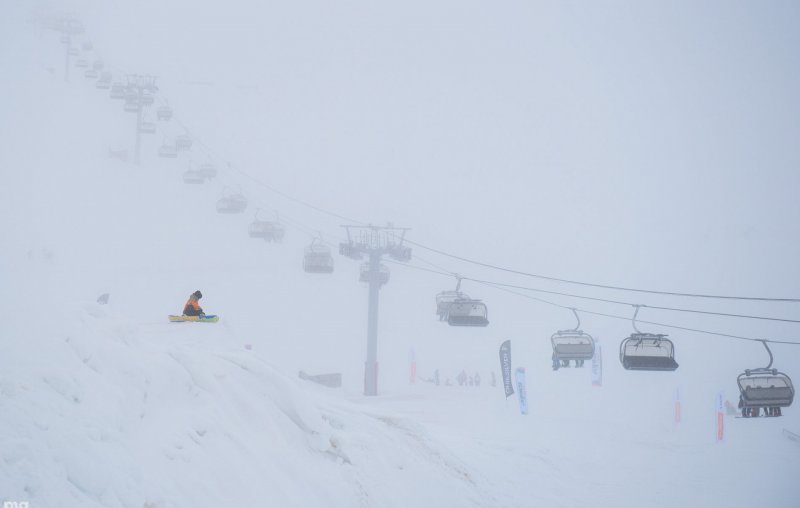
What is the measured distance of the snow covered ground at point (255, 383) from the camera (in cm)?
693

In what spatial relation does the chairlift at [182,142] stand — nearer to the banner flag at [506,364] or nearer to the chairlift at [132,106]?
the chairlift at [132,106]

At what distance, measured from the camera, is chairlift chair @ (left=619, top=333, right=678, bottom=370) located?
1384cm

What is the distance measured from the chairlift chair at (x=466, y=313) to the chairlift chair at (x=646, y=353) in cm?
443

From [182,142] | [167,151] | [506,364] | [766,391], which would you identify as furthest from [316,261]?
[167,151]

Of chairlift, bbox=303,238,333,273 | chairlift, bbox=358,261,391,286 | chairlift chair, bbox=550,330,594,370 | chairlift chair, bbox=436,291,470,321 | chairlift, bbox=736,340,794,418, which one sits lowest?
chairlift, bbox=736,340,794,418

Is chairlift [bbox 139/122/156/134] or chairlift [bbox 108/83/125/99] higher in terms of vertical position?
chairlift [bbox 108/83/125/99]

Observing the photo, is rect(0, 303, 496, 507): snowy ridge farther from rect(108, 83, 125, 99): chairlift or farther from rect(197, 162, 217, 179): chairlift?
rect(108, 83, 125, 99): chairlift

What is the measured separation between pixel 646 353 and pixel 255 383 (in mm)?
8733

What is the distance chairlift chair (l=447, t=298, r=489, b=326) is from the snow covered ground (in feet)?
10.2

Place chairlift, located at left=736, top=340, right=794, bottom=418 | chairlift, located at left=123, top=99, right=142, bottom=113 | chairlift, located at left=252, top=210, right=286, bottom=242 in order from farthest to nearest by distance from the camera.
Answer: chairlift, located at left=123, top=99, right=142, bottom=113 → chairlift, located at left=252, top=210, right=286, bottom=242 → chairlift, located at left=736, top=340, right=794, bottom=418

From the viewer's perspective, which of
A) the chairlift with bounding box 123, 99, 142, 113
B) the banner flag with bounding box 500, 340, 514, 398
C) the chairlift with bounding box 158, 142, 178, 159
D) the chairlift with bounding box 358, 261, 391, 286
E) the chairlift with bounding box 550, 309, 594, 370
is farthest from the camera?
the chairlift with bounding box 123, 99, 142, 113

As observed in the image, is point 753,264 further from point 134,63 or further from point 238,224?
point 134,63

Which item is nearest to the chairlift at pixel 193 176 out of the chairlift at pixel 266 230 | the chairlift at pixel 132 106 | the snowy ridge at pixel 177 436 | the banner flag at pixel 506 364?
the chairlift at pixel 132 106

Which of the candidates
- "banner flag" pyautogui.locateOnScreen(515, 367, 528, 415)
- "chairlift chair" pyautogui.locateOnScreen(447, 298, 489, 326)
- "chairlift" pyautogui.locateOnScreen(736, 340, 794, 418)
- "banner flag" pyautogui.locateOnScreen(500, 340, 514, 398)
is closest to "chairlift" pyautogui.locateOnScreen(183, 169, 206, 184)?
"banner flag" pyautogui.locateOnScreen(500, 340, 514, 398)
